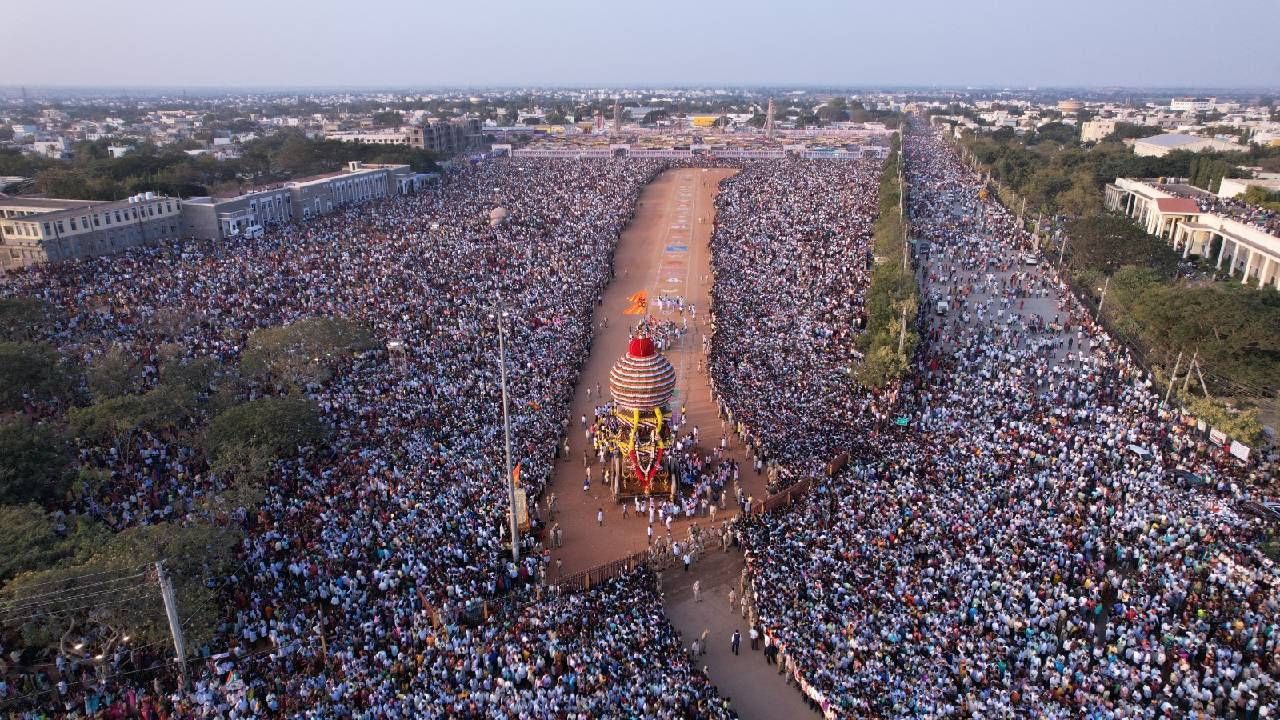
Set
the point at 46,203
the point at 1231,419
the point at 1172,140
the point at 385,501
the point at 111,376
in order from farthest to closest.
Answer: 1. the point at 1172,140
2. the point at 46,203
3. the point at 111,376
4. the point at 1231,419
5. the point at 385,501

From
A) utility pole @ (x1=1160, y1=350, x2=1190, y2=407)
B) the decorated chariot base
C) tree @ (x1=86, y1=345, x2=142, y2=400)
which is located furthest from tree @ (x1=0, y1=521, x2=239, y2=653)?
utility pole @ (x1=1160, y1=350, x2=1190, y2=407)

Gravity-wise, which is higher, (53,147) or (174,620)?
(53,147)

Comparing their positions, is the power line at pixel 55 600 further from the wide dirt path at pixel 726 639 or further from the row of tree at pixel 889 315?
the row of tree at pixel 889 315

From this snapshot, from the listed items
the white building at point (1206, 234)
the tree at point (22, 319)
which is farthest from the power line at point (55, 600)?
the white building at point (1206, 234)

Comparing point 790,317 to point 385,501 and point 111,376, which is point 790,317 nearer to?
point 385,501

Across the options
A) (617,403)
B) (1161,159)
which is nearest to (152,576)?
(617,403)

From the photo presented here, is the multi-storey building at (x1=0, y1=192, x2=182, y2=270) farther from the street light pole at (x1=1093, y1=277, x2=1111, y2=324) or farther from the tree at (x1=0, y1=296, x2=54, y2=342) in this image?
the street light pole at (x1=1093, y1=277, x2=1111, y2=324)

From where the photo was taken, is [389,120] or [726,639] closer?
[726,639]

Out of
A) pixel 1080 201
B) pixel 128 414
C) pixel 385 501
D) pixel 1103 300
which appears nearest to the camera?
pixel 385 501

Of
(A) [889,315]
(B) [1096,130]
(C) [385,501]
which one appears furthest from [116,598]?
(B) [1096,130]
